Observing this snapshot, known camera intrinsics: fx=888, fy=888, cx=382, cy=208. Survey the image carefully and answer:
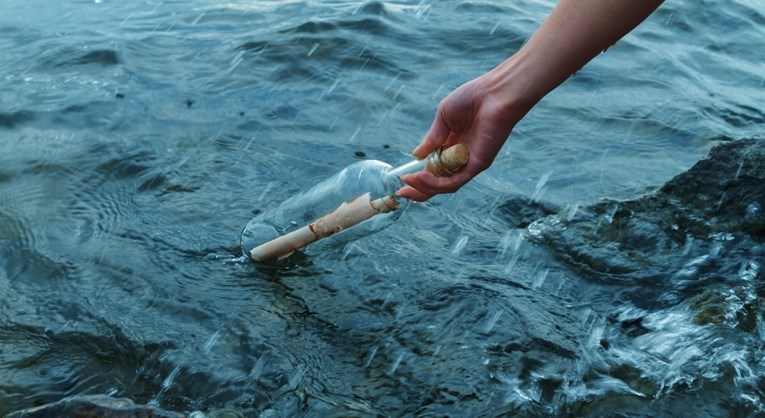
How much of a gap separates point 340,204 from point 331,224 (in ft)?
0.58

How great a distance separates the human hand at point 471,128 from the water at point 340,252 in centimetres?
97

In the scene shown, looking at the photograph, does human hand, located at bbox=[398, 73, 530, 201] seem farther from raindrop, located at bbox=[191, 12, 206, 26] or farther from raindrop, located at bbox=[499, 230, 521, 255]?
raindrop, located at bbox=[191, 12, 206, 26]

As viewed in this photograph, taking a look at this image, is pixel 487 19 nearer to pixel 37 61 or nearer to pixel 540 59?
pixel 37 61

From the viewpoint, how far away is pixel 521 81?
2.92m

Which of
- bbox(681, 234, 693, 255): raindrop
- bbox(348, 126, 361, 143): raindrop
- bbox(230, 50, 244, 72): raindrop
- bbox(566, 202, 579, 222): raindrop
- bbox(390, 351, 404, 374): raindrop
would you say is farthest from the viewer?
bbox(230, 50, 244, 72): raindrop

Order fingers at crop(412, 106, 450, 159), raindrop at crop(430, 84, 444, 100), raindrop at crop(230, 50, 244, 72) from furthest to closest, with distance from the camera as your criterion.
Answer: raindrop at crop(230, 50, 244, 72) < raindrop at crop(430, 84, 444, 100) < fingers at crop(412, 106, 450, 159)

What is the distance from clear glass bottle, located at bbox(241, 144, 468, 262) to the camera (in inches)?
140

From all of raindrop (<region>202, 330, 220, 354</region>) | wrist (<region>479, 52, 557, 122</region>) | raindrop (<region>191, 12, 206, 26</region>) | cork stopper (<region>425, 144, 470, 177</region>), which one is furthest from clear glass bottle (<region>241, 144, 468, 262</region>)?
raindrop (<region>191, 12, 206, 26</region>)

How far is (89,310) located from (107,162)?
70.3 inches

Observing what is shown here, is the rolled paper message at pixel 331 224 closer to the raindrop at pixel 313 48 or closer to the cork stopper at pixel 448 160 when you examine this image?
the cork stopper at pixel 448 160

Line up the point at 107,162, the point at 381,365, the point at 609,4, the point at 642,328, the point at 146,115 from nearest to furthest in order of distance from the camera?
1. the point at 609,4
2. the point at 381,365
3. the point at 642,328
4. the point at 107,162
5. the point at 146,115

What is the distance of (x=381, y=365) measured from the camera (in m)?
3.88

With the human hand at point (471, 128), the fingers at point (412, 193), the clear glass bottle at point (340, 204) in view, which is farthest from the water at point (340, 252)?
the human hand at point (471, 128)

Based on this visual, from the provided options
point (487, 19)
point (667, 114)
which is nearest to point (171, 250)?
point (667, 114)
